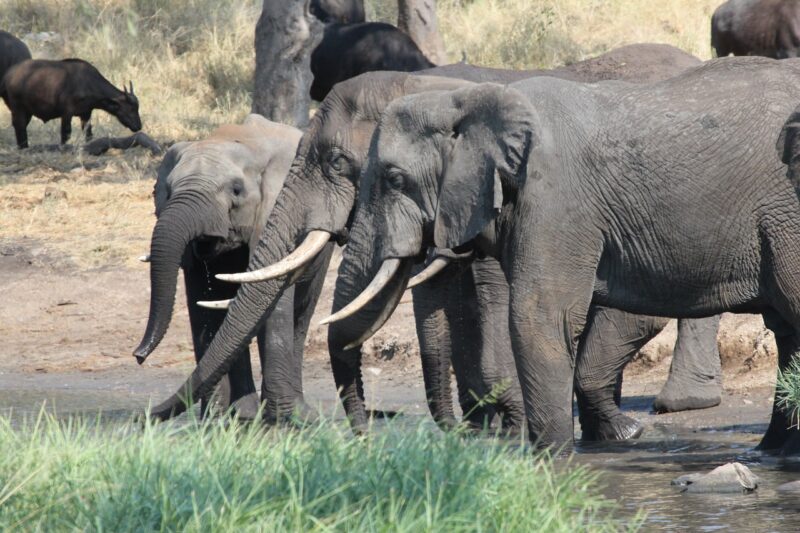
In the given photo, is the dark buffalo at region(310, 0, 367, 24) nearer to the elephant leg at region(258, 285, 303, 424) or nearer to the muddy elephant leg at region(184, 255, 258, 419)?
the muddy elephant leg at region(184, 255, 258, 419)

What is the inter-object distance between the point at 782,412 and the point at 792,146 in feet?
5.33

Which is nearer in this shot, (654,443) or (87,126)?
(654,443)

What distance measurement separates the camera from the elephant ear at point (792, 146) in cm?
578

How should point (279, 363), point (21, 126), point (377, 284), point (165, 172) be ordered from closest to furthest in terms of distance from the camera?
point (377, 284), point (279, 363), point (165, 172), point (21, 126)

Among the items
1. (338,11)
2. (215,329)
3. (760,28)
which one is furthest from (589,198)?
(338,11)

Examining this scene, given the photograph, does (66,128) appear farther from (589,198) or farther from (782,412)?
(589,198)

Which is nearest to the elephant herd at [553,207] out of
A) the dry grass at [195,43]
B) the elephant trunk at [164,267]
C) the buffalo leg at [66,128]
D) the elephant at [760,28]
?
the elephant trunk at [164,267]

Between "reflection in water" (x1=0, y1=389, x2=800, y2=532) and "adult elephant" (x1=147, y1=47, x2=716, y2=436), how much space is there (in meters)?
0.67

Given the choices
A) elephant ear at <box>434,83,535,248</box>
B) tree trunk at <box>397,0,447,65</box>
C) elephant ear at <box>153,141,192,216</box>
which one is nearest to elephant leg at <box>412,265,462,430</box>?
elephant ear at <box>434,83,535,248</box>

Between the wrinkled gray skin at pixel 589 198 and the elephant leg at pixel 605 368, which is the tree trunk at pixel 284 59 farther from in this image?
the wrinkled gray skin at pixel 589 198

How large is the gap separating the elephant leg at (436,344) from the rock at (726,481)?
1.85 meters

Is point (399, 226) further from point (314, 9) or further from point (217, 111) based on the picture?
point (314, 9)

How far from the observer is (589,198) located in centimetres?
633

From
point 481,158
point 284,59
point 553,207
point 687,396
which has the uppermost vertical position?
point 481,158
